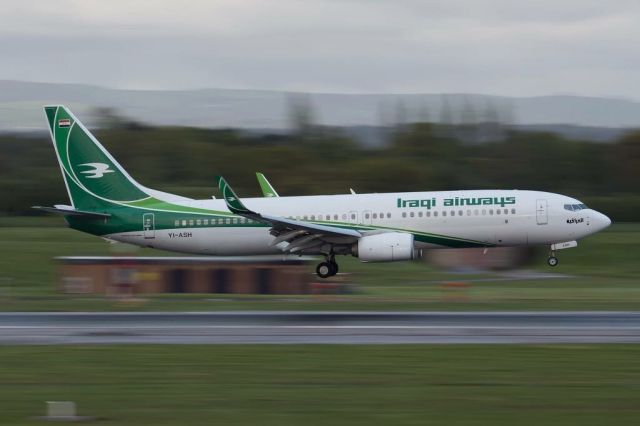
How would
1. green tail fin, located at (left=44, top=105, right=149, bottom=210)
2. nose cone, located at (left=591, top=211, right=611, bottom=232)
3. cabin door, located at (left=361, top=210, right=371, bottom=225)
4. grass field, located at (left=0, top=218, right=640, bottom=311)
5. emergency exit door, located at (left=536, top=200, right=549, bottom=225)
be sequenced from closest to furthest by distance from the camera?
grass field, located at (left=0, top=218, right=640, bottom=311) < emergency exit door, located at (left=536, top=200, right=549, bottom=225) < cabin door, located at (left=361, top=210, right=371, bottom=225) < nose cone, located at (left=591, top=211, right=611, bottom=232) < green tail fin, located at (left=44, top=105, right=149, bottom=210)

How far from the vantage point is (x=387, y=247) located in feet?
107

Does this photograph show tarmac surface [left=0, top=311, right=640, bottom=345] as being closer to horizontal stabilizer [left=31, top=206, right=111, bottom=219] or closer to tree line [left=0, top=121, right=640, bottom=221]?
horizontal stabilizer [left=31, top=206, right=111, bottom=219]

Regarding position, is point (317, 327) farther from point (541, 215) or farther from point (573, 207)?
point (573, 207)

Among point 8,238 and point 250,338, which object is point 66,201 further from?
point 250,338

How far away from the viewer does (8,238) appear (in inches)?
1951

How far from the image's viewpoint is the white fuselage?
1324 inches

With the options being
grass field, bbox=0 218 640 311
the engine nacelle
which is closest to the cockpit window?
grass field, bbox=0 218 640 311

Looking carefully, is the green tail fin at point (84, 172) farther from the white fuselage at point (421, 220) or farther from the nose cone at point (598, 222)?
the nose cone at point (598, 222)

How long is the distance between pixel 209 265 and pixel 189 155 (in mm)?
50896
